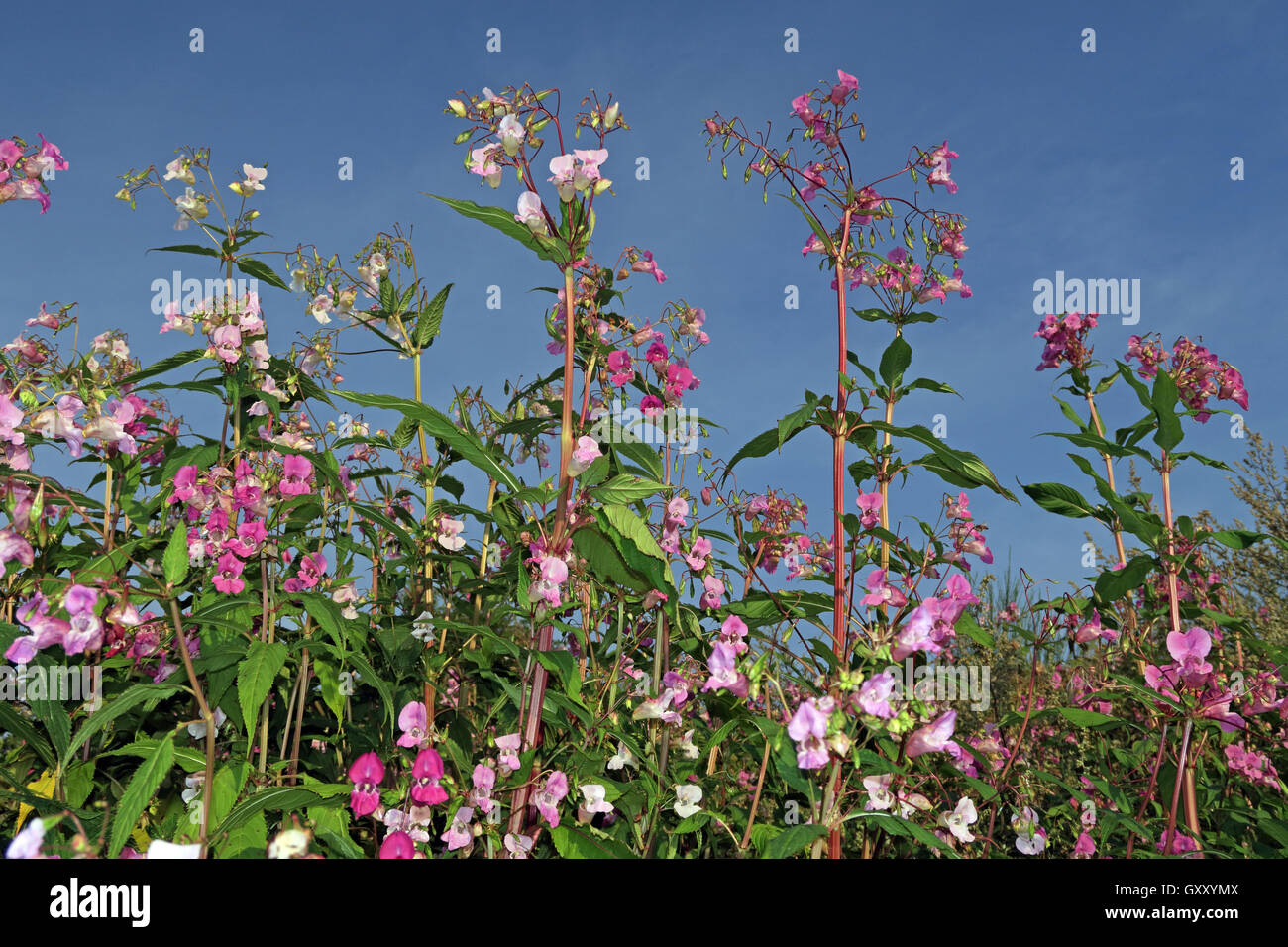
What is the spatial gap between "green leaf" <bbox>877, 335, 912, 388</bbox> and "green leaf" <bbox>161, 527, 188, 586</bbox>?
2117 millimetres

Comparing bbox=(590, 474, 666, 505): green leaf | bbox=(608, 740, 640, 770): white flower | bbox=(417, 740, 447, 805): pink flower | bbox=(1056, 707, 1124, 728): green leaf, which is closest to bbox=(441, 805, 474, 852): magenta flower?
bbox=(417, 740, 447, 805): pink flower

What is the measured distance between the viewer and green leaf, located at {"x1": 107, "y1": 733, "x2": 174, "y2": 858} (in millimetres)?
1678

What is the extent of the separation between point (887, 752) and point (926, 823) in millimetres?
307

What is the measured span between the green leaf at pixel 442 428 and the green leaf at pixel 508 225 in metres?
0.47

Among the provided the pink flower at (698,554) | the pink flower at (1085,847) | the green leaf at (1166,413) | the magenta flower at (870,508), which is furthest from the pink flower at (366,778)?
the green leaf at (1166,413)

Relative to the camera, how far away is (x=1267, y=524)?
719 cm

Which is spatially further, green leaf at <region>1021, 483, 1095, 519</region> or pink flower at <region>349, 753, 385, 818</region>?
green leaf at <region>1021, 483, 1095, 519</region>

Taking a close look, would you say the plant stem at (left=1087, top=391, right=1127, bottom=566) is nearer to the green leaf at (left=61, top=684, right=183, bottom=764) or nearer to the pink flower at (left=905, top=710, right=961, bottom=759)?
the pink flower at (left=905, top=710, right=961, bottom=759)

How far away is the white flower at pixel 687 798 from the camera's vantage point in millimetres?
2496

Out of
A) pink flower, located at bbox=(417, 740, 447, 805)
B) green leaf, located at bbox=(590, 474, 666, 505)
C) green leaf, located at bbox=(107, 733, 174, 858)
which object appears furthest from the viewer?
green leaf, located at bbox=(590, 474, 666, 505)

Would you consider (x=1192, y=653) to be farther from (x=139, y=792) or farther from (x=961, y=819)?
(x=139, y=792)

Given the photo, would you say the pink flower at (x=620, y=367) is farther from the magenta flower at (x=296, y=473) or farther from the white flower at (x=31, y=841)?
the white flower at (x=31, y=841)
